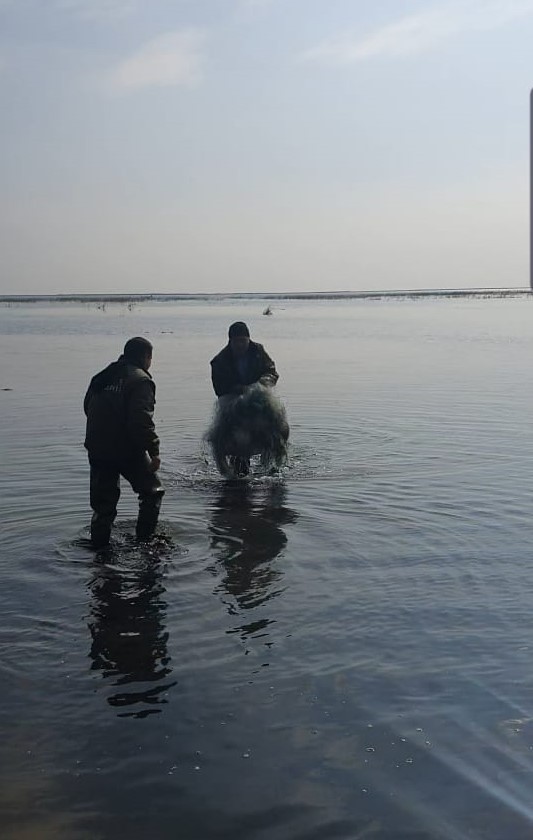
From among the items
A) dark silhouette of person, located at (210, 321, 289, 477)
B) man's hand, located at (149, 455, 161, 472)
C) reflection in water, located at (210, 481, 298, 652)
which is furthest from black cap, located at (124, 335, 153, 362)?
dark silhouette of person, located at (210, 321, 289, 477)

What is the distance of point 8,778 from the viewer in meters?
4.26

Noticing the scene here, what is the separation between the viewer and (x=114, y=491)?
26.5 ft

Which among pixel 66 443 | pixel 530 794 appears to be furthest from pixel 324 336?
pixel 530 794

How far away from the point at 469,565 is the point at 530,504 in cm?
239

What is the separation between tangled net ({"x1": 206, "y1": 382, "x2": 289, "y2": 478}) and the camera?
11.2 m

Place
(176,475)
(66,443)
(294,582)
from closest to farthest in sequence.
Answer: (294,582) < (176,475) < (66,443)

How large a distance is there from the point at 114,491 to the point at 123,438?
54cm

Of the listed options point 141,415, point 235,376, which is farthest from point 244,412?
point 141,415

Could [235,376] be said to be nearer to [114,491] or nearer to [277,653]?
[114,491]

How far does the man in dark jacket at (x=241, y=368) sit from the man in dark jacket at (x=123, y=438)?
3343mm

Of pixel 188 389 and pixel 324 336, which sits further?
pixel 324 336

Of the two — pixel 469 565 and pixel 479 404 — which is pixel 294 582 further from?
pixel 479 404

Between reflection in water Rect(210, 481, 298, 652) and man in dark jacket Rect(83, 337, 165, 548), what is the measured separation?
0.84 meters

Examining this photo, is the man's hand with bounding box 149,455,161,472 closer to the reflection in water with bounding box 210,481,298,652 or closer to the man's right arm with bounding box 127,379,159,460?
the man's right arm with bounding box 127,379,159,460
